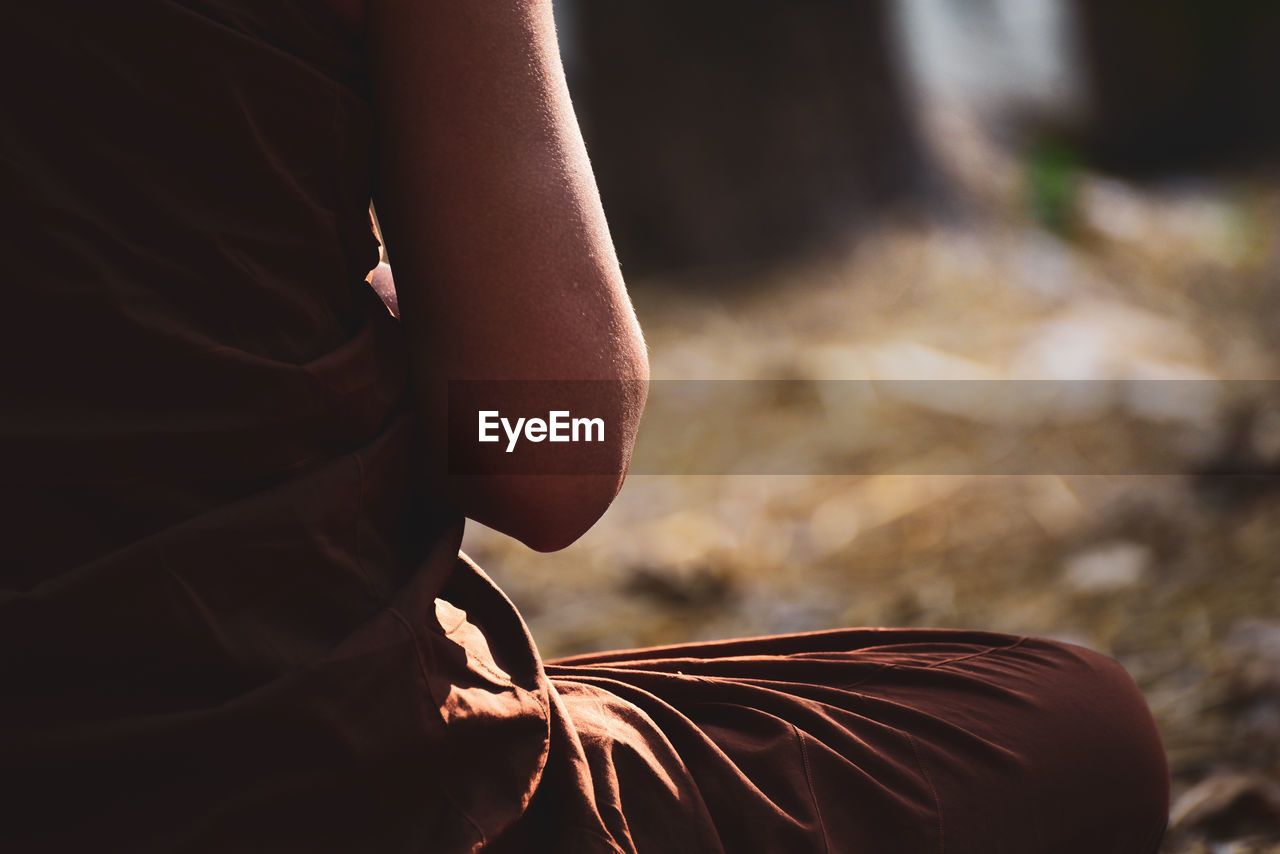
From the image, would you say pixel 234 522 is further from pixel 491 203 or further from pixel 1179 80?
pixel 1179 80

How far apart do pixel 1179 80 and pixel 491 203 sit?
652cm

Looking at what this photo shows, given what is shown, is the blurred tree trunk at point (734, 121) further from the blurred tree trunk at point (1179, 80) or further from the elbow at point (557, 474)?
the elbow at point (557, 474)

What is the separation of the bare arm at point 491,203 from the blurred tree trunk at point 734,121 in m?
3.48

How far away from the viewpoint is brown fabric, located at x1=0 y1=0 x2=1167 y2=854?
52 cm

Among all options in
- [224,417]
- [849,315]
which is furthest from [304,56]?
[849,315]

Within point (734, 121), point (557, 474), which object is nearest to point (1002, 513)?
point (557, 474)

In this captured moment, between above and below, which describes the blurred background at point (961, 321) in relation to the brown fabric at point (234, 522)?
below

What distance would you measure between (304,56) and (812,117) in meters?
3.80

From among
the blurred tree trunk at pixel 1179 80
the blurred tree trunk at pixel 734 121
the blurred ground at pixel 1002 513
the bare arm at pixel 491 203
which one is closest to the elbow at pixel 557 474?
the bare arm at pixel 491 203

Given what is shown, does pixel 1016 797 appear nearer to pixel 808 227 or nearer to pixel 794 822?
pixel 794 822

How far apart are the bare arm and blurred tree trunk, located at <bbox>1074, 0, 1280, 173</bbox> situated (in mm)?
6184

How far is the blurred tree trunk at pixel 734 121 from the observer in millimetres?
4121

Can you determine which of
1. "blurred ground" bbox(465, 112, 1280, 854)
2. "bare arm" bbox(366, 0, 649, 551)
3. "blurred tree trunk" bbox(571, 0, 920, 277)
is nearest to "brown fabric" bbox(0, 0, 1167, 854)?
"bare arm" bbox(366, 0, 649, 551)

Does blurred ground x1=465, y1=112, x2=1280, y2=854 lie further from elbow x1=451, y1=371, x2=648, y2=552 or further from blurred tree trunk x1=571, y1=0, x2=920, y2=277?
elbow x1=451, y1=371, x2=648, y2=552
